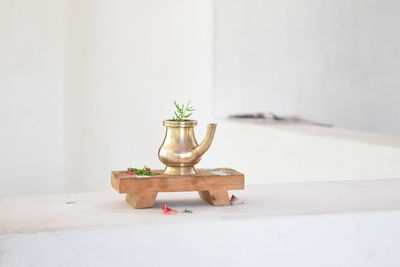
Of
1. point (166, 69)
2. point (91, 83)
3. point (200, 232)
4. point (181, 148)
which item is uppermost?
point (166, 69)

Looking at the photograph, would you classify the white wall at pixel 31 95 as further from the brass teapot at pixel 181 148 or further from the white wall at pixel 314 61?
the brass teapot at pixel 181 148

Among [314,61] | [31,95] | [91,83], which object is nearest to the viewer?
[314,61]

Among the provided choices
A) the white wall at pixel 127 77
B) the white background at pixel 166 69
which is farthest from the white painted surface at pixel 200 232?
the white wall at pixel 127 77

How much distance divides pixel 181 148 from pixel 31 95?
434 centimetres

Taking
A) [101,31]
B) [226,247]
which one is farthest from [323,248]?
[101,31]

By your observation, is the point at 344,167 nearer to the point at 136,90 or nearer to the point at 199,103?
the point at 199,103

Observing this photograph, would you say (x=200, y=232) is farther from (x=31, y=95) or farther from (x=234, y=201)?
(x=31, y=95)

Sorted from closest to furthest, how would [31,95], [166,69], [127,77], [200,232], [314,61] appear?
[200,232]
[314,61]
[166,69]
[127,77]
[31,95]

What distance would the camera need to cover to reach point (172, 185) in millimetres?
1281

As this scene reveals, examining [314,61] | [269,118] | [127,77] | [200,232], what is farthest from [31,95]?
[200,232]

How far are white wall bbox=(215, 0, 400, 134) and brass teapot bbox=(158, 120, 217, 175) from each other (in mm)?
2962

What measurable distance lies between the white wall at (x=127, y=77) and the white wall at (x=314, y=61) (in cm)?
20

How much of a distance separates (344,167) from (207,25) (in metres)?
1.90

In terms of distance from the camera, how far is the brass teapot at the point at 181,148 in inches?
51.9
